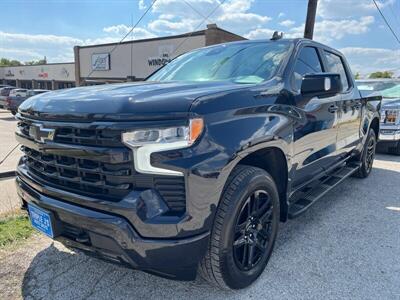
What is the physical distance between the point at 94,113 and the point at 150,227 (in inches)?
29.3

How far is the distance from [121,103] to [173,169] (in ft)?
1.66

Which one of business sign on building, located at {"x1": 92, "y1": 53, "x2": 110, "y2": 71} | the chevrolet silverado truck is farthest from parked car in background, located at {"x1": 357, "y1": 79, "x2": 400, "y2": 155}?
business sign on building, located at {"x1": 92, "y1": 53, "x2": 110, "y2": 71}

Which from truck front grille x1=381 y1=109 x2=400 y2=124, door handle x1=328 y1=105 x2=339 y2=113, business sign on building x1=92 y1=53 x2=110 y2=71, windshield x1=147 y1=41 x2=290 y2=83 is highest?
business sign on building x1=92 y1=53 x2=110 y2=71

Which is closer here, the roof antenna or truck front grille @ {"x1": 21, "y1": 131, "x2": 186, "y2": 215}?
truck front grille @ {"x1": 21, "y1": 131, "x2": 186, "y2": 215}

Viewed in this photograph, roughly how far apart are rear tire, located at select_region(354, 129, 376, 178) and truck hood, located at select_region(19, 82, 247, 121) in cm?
393

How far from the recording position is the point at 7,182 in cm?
538

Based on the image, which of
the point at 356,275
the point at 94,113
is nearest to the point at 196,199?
the point at 94,113

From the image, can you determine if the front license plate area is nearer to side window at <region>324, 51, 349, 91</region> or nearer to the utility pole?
side window at <region>324, 51, 349, 91</region>

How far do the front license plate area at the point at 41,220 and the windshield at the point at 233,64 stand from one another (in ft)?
5.59

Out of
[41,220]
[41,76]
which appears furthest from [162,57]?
[41,76]

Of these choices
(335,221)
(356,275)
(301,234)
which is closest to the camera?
(356,275)

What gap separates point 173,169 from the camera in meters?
1.94

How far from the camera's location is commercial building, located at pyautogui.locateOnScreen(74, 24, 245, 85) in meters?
19.0

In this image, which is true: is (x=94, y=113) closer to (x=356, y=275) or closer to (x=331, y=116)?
(x=356, y=275)
